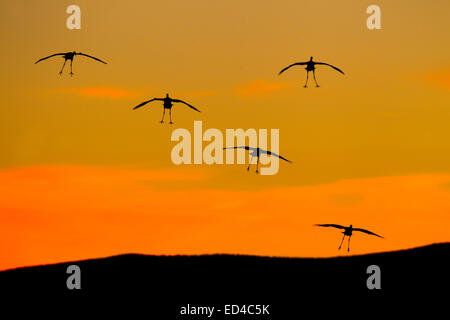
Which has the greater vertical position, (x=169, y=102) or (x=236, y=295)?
(x=169, y=102)

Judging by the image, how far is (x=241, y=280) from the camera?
177 ft

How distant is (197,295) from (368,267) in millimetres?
10357

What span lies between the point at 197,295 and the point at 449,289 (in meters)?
13.7

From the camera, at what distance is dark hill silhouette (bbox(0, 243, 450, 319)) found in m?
51.3

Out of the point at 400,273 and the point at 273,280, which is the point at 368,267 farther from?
the point at 273,280

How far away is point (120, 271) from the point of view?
56.3m

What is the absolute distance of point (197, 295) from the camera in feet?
170

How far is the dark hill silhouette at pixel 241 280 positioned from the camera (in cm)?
5134
